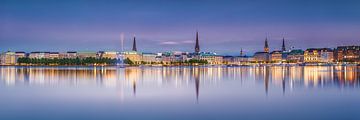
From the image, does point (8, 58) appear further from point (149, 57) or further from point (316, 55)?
point (316, 55)

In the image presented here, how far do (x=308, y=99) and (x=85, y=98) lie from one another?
8787 mm

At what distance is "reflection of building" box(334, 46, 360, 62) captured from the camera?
149 meters

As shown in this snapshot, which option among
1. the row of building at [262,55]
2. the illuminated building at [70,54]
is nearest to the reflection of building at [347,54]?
the row of building at [262,55]

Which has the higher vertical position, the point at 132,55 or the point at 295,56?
the point at 132,55

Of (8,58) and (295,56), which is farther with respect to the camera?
(295,56)

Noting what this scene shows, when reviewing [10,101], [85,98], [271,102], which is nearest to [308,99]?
[271,102]


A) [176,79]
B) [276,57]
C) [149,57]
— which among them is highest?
[149,57]

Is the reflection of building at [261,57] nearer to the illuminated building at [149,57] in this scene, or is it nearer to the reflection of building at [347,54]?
the reflection of building at [347,54]

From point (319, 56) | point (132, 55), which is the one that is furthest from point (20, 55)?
point (319, 56)

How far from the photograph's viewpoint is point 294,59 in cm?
16500

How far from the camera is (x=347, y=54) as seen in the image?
502 ft

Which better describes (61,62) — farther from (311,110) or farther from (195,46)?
(311,110)

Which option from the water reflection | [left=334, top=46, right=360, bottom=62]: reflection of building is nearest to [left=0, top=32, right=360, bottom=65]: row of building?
[left=334, top=46, right=360, bottom=62]: reflection of building

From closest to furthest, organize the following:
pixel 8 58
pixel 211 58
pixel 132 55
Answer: pixel 8 58 < pixel 132 55 < pixel 211 58
